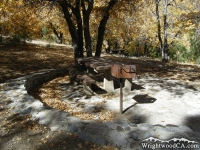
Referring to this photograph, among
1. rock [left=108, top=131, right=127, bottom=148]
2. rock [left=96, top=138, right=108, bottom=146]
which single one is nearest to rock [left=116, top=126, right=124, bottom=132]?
rock [left=108, top=131, right=127, bottom=148]

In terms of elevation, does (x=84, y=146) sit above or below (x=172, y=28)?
below

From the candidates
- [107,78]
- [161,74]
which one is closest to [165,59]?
[161,74]

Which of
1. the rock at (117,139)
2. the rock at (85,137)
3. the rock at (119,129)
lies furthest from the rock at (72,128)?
the rock at (119,129)

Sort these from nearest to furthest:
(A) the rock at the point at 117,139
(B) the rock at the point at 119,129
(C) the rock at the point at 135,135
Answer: (A) the rock at the point at 117,139
(C) the rock at the point at 135,135
(B) the rock at the point at 119,129

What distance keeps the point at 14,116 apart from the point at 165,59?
40.5 feet

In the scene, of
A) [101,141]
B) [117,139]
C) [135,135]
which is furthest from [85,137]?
[135,135]

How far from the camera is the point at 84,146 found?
343 centimetres

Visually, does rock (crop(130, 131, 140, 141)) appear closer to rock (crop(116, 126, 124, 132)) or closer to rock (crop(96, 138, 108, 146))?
rock (crop(116, 126, 124, 132))

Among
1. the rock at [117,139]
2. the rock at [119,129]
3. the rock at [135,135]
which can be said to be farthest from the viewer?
the rock at [119,129]

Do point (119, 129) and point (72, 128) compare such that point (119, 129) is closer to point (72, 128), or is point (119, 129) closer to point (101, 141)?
point (101, 141)

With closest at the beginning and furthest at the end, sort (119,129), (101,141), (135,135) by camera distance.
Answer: (101,141) < (135,135) < (119,129)

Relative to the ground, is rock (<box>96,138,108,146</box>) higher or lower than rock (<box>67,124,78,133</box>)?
lower

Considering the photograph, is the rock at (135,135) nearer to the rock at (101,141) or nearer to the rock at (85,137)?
the rock at (101,141)

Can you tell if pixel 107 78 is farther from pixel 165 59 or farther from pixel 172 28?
pixel 172 28
